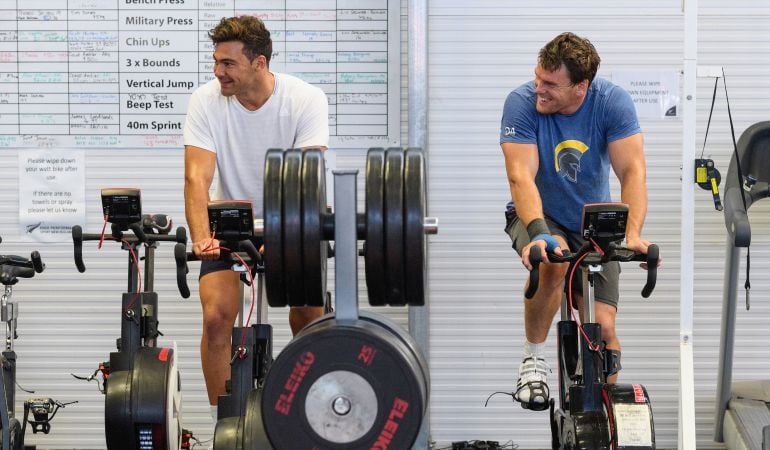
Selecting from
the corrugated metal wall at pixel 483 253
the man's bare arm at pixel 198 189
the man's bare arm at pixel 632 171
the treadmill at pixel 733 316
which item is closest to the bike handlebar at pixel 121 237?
the man's bare arm at pixel 198 189

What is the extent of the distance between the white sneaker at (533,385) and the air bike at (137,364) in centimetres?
152

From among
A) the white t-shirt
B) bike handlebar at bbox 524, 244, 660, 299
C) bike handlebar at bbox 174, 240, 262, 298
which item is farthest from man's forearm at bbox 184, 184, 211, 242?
bike handlebar at bbox 524, 244, 660, 299

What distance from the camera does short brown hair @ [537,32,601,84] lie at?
4.36 m

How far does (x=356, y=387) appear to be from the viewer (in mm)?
3299

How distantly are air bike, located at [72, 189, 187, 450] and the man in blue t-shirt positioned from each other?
1486 millimetres

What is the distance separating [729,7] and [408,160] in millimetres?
3319

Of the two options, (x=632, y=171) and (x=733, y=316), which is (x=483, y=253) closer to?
(x=733, y=316)

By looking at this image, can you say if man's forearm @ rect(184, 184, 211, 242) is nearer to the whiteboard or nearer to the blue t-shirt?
the blue t-shirt

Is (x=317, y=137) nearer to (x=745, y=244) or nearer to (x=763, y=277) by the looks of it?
(x=745, y=244)

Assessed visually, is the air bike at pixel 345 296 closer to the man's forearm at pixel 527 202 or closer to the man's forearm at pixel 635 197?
the man's forearm at pixel 527 202

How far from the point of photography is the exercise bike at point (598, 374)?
12.7ft

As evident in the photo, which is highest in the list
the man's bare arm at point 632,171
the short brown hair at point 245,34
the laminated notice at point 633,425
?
the short brown hair at point 245,34

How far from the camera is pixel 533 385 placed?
14.4 ft

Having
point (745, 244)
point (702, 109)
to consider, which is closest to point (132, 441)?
point (745, 244)
